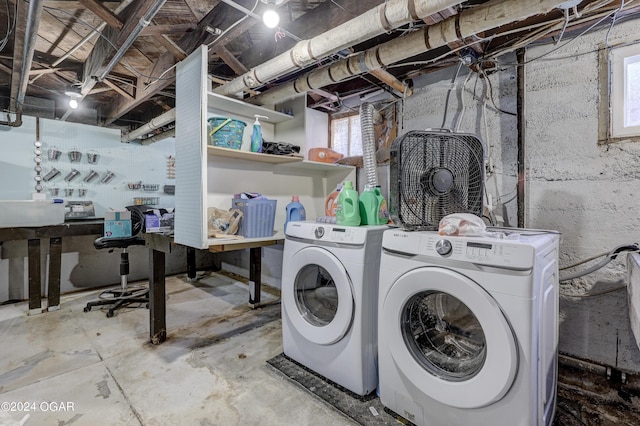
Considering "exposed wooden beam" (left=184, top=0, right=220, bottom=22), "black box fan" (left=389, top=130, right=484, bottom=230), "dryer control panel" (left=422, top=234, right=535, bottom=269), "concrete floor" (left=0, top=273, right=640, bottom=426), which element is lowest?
"concrete floor" (left=0, top=273, right=640, bottom=426)

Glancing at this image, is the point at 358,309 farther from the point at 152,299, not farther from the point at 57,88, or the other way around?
the point at 57,88

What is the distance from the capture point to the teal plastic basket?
2193 mm

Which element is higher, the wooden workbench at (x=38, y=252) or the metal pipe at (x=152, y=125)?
the metal pipe at (x=152, y=125)

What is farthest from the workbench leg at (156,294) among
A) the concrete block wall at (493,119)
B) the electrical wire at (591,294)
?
the electrical wire at (591,294)

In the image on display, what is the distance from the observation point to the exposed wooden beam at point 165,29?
2.06 metres

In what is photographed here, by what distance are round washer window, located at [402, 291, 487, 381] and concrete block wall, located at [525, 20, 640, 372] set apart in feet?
3.59

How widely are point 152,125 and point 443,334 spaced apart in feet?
12.2

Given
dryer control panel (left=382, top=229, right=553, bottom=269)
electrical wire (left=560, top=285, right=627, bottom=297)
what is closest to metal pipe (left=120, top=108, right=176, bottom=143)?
dryer control panel (left=382, top=229, right=553, bottom=269)

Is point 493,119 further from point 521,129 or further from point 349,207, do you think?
point 349,207

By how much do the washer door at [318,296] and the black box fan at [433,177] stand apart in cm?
47

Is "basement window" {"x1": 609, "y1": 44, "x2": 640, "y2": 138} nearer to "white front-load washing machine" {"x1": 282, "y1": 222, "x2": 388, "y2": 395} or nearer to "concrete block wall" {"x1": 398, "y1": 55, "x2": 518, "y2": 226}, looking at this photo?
"concrete block wall" {"x1": 398, "y1": 55, "x2": 518, "y2": 226}

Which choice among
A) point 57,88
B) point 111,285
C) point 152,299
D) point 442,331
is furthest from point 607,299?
point 57,88

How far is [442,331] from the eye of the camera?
1467 mm

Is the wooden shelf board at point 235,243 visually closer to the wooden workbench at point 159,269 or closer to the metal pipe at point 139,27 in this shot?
the wooden workbench at point 159,269
